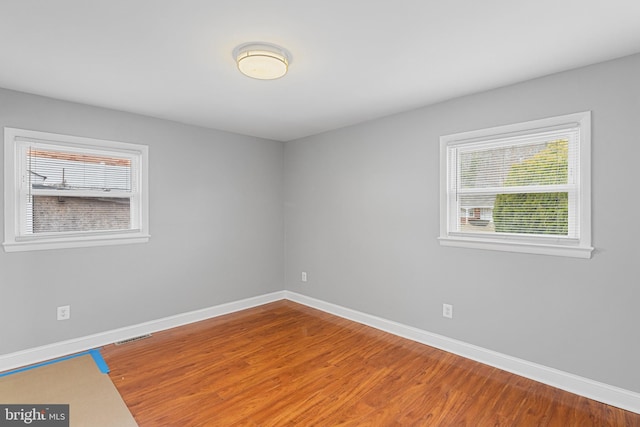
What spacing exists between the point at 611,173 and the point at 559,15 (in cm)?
A: 122

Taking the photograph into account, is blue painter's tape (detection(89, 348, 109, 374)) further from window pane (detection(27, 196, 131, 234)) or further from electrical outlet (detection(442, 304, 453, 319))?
electrical outlet (detection(442, 304, 453, 319))

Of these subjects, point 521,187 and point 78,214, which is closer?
point 521,187

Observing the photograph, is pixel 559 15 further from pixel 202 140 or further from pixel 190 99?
pixel 202 140

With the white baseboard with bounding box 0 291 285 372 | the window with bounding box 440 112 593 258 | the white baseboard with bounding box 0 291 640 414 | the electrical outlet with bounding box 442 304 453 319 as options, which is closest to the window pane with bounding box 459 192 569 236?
the window with bounding box 440 112 593 258

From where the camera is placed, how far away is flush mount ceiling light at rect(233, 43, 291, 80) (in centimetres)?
208

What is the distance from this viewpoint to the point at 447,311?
3.14m

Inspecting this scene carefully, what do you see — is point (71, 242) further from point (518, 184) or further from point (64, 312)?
point (518, 184)

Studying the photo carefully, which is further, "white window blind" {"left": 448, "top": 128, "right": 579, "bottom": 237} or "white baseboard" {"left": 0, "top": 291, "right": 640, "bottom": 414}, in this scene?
"white window blind" {"left": 448, "top": 128, "right": 579, "bottom": 237}

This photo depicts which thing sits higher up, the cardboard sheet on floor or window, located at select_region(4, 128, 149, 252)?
window, located at select_region(4, 128, 149, 252)

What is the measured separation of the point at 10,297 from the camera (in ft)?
9.14

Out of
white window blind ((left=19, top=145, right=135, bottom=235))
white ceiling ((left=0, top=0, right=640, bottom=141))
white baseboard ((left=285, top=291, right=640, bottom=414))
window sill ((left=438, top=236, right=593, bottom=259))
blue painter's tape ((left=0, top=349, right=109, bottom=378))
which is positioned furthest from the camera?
white window blind ((left=19, top=145, right=135, bottom=235))

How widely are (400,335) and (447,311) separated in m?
0.63

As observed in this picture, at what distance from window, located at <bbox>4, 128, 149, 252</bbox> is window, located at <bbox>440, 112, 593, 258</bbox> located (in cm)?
333

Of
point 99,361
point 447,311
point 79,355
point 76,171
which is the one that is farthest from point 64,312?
point 447,311
